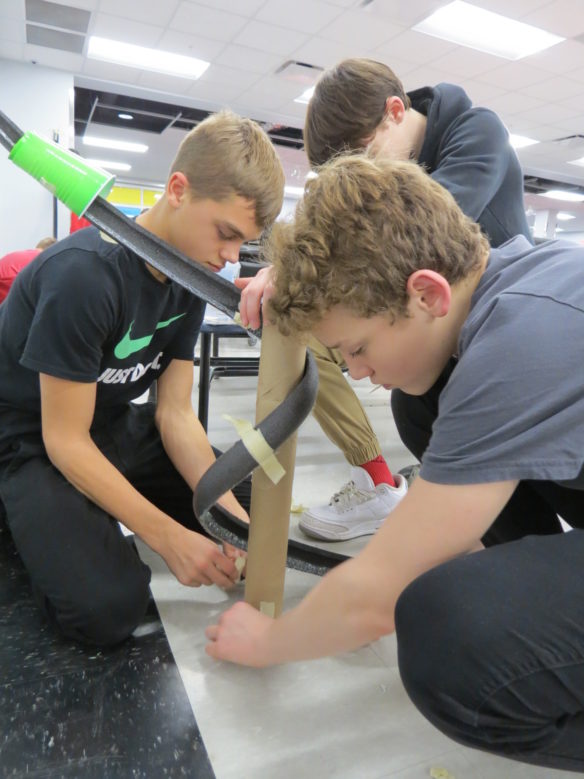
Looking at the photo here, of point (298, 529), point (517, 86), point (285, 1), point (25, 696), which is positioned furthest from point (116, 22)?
point (25, 696)

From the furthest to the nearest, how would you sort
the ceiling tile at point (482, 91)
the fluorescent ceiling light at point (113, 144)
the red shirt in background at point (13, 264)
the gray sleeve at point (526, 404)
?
the fluorescent ceiling light at point (113, 144), the ceiling tile at point (482, 91), the red shirt in background at point (13, 264), the gray sleeve at point (526, 404)

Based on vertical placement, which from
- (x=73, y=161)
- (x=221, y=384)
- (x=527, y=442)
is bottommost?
(x=221, y=384)

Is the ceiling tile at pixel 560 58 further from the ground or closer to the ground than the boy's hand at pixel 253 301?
further from the ground

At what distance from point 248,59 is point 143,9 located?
1.03 m

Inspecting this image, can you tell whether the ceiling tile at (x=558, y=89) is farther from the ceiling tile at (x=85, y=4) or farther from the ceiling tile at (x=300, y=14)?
the ceiling tile at (x=85, y=4)

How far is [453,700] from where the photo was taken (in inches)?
21.8

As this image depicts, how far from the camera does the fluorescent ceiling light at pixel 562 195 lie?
9375 mm

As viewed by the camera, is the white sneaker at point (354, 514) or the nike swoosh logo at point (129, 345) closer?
the nike swoosh logo at point (129, 345)

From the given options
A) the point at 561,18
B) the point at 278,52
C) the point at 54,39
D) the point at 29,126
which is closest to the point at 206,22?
the point at 278,52

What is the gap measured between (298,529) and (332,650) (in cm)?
79

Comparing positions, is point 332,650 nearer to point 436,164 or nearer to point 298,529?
point 298,529

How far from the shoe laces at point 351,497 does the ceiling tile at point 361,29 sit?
350cm

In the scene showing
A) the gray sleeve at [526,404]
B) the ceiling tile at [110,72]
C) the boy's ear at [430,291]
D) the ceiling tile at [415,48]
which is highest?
the ceiling tile at [415,48]

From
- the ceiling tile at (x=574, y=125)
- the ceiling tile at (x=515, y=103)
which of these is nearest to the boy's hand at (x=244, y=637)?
the ceiling tile at (x=515, y=103)
